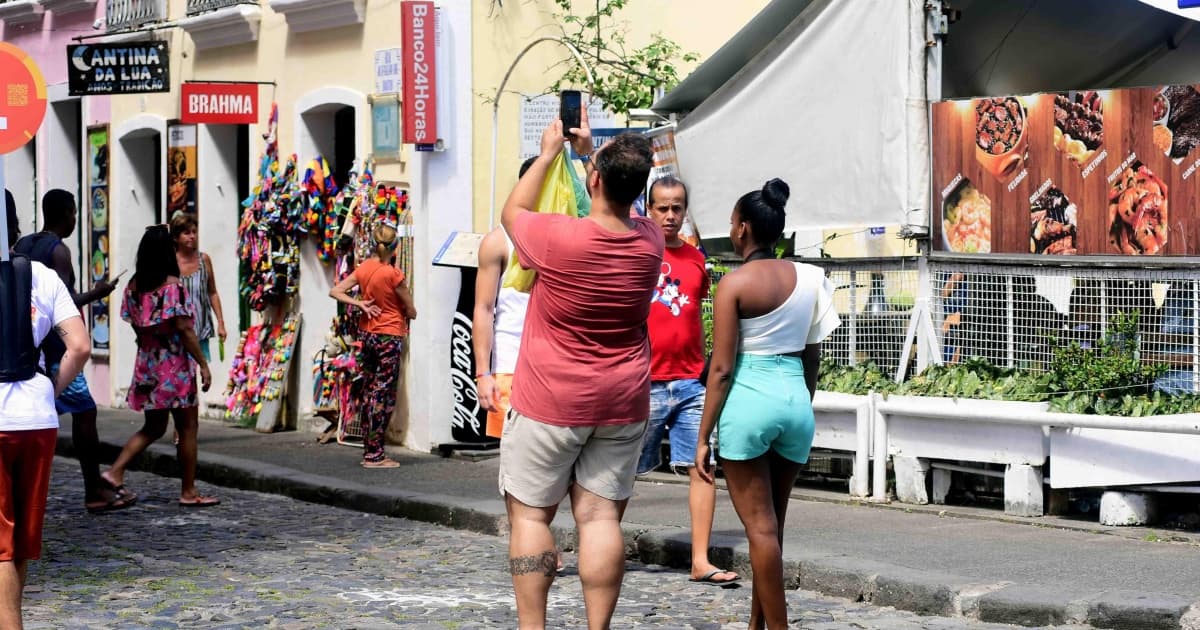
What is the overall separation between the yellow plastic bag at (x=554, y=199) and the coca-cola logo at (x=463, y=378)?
21.9 ft

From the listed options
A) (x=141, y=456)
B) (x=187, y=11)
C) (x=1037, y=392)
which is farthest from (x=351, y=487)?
(x=187, y=11)

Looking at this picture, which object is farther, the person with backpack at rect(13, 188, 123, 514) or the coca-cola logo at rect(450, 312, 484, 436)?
the coca-cola logo at rect(450, 312, 484, 436)

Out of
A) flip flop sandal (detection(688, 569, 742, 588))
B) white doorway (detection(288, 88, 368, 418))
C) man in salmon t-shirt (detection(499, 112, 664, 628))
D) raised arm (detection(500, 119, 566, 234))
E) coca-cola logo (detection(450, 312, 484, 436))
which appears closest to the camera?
man in salmon t-shirt (detection(499, 112, 664, 628))

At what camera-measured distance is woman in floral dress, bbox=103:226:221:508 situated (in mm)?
10359

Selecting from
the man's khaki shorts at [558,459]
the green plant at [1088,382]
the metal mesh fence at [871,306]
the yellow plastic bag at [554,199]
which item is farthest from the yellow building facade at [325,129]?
the man's khaki shorts at [558,459]

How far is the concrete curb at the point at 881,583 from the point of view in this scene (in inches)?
266

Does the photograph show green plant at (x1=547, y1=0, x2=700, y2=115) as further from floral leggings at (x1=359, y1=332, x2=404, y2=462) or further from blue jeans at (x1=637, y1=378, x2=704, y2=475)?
blue jeans at (x1=637, y1=378, x2=704, y2=475)

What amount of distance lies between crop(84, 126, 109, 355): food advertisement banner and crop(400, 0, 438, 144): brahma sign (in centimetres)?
687

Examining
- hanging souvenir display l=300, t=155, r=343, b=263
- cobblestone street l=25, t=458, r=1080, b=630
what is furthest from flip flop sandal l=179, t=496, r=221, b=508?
hanging souvenir display l=300, t=155, r=343, b=263

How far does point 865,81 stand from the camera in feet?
33.7

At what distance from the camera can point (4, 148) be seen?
7324 mm

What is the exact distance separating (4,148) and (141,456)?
255 inches

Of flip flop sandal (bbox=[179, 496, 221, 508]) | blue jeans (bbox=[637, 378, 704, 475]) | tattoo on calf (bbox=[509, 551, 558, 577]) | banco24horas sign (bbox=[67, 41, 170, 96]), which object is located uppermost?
banco24horas sign (bbox=[67, 41, 170, 96])

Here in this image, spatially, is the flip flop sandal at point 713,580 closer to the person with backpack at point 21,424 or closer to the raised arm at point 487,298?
the raised arm at point 487,298
